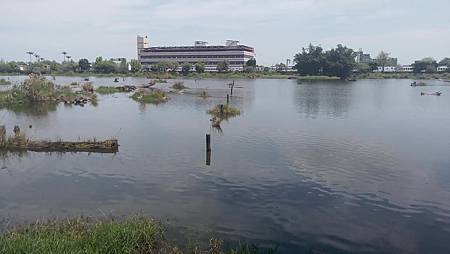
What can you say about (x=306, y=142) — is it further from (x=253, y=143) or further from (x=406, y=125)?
(x=406, y=125)

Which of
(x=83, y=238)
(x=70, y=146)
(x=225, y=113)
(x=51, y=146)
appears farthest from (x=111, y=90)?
(x=83, y=238)

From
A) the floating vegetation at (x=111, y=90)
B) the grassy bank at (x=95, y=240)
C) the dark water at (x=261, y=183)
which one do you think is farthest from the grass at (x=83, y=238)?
the floating vegetation at (x=111, y=90)

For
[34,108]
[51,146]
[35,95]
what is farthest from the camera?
[35,95]

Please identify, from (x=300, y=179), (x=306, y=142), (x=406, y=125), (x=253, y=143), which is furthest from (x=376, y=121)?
(x=300, y=179)

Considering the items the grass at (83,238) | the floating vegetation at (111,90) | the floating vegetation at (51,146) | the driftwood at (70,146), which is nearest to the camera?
the grass at (83,238)

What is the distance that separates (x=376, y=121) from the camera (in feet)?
210

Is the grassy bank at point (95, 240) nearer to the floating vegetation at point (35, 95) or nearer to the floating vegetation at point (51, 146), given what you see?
the floating vegetation at point (51, 146)

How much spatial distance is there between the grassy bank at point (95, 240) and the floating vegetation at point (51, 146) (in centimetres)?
1875

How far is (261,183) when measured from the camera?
1165 inches

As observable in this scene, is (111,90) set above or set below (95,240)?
above

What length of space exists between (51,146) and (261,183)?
838 inches

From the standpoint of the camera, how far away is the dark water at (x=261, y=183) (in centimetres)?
2184

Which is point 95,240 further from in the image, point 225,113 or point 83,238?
point 225,113

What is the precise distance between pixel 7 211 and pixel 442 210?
26.4 meters
